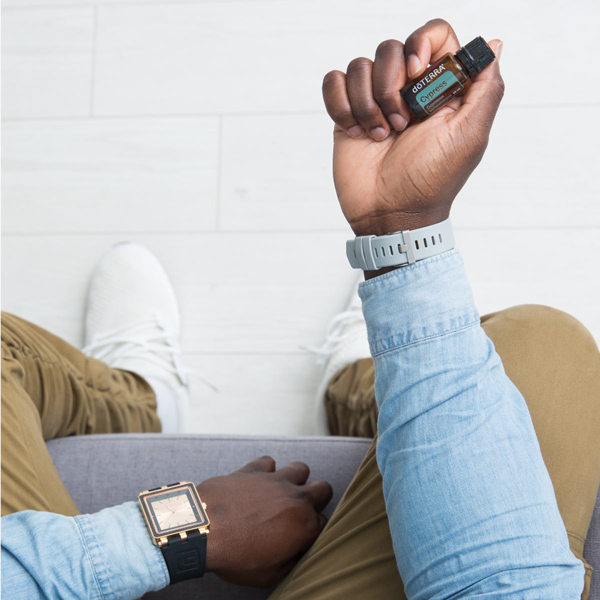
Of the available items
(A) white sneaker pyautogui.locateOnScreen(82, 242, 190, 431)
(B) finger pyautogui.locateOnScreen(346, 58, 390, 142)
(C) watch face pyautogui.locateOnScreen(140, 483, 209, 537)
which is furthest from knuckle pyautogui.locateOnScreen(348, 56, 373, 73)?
(A) white sneaker pyautogui.locateOnScreen(82, 242, 190, 431)

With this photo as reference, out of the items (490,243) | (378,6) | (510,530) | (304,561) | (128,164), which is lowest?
(304,561)

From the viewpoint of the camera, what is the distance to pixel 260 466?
0.76m

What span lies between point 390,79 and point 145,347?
2.62ft

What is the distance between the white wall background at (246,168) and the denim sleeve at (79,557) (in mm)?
598

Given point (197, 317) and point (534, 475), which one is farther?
point (197, 317)

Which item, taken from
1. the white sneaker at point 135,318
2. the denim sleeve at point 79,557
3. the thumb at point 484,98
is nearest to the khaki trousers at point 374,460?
the denim sleeve at point 79,557

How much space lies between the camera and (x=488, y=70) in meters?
0.54

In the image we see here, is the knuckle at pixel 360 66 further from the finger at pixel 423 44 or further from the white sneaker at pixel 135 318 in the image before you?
the white sneaker at pixel 135 318

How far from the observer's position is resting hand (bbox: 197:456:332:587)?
63 cm

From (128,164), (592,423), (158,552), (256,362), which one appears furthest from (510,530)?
(128,164)

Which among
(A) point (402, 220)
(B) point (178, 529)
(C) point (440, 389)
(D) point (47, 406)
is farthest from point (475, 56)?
(D) point (47, 406)

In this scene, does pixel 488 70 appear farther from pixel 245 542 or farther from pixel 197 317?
pixel 197 317

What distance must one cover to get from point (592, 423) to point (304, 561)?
0.34m

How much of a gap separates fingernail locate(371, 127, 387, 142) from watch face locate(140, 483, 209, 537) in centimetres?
40
